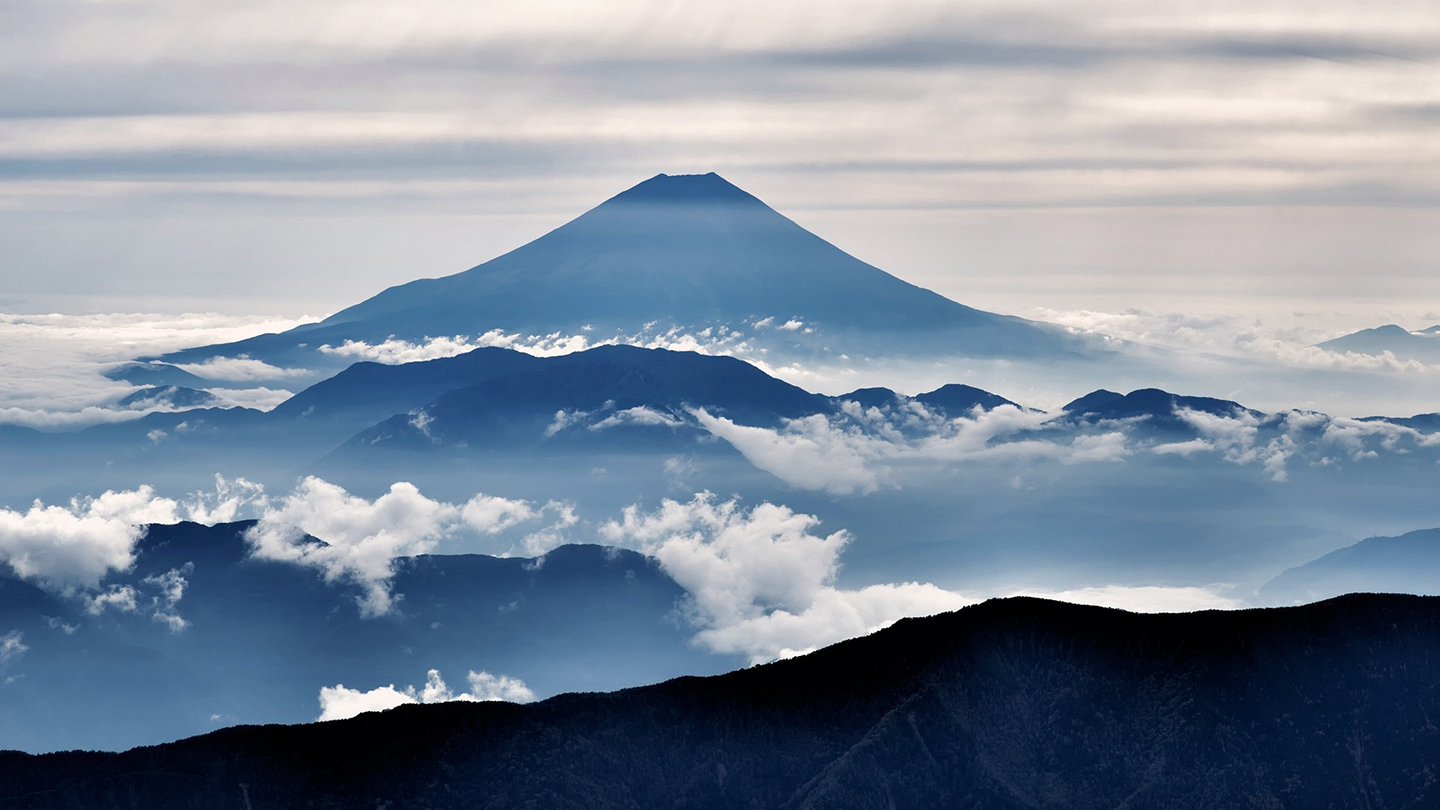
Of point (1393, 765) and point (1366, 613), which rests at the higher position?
point (1366, 613)

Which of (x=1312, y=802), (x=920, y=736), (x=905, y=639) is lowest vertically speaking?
(x=1312, y=802)

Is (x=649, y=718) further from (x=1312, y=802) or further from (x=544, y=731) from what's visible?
(x=1312, y=802)

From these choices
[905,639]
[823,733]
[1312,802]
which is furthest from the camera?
[905,639]

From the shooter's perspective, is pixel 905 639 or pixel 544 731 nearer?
pixel 544 731

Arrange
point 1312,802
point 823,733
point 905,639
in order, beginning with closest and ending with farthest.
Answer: point 1312,802
point 823,733
point 905,639

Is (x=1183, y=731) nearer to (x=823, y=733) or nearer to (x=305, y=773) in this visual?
(x=823, y=733)

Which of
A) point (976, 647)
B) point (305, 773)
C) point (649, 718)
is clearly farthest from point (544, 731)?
point (976, 647)

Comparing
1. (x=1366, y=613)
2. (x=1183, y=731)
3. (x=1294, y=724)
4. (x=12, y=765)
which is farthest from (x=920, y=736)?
(x=12, y=765)
